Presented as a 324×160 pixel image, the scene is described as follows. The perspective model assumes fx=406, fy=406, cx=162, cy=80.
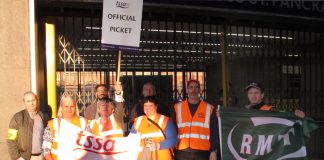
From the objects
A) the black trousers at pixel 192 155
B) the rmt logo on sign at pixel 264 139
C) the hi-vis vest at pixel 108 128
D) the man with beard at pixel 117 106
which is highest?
the man with beard at pixel 117 106

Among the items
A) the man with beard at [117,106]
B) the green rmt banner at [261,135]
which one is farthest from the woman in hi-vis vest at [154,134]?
the green rmt banner at [261,135]

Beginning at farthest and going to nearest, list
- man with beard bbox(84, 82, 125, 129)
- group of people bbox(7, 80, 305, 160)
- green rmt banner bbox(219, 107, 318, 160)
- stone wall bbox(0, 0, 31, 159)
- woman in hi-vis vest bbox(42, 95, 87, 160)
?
stone wall bbox(0, 0, 31, 159)
man with beard bbox(84, 82, 125, 129)
green rmt banner bbox(219, 107, 318, 160)
group of people bbox(7, 80, 305, 160)
woman in hi-vis vest bbox(42, 95, 87, 160)

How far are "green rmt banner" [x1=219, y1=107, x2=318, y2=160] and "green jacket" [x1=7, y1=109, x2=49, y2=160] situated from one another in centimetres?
244

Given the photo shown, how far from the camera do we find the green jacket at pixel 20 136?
16.9ft

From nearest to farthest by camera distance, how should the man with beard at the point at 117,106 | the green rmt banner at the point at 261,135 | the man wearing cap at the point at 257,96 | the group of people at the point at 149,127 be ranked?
the group of people at the point at 149,127
the man wearing cap at the point at 257,96
the green rmt banner at the point at 261,135
the man with beard at the point at 117,106

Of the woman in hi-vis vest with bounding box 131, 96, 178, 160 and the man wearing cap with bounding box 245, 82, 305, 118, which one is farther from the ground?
the man wearing cap with bounding box 245, 82, 305, 118

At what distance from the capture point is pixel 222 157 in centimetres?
507

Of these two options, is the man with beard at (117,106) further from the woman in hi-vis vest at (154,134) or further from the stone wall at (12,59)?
the stone wall at (12,59)

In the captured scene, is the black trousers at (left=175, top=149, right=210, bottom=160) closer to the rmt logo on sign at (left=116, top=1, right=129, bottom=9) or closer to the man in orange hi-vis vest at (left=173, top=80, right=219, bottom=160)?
the man in orange hi-vis vest at (left=173, top=80, right=219, bottom=160)

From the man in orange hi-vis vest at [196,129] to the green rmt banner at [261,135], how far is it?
0.42 feet

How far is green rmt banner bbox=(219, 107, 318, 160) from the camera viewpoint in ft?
16.7

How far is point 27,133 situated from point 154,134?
5.43 feet

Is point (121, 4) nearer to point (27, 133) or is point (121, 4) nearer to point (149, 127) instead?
point (149, 127)

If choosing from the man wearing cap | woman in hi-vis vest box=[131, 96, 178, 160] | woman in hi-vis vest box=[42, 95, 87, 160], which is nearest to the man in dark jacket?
woman in hi-vis vest box=[42, 95, 87, 160]
